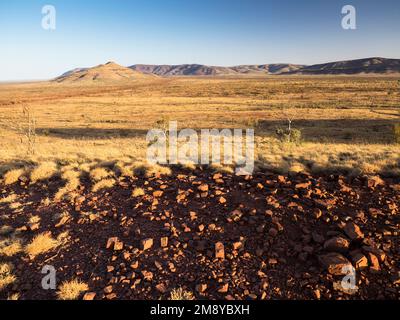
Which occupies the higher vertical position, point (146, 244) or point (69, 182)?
point (69, 182)

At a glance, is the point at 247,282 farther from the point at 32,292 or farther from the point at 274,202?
the point at 32,292

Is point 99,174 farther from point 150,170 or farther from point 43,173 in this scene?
point 43,173

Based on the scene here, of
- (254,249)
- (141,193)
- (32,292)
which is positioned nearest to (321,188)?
(254,249)

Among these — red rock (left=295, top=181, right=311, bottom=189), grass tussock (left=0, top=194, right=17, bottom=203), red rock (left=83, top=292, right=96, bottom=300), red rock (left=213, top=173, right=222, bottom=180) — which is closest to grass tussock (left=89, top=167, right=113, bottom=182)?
grass tussock (left=0, top=194, right=17, bottom=203)

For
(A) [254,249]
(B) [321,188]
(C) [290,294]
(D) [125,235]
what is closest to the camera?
(C) [290,294]

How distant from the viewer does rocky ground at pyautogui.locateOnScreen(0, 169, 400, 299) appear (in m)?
4.69

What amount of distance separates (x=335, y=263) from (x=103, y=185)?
6246 millimetres

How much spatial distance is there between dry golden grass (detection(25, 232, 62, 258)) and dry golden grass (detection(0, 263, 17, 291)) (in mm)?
430

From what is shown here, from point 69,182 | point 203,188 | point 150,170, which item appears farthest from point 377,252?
point 69,182

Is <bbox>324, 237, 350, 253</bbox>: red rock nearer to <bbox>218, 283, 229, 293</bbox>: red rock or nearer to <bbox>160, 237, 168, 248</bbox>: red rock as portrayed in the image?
<bbox>218, 283, 229, 293</bbox>: red rock

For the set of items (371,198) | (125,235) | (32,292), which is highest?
(371,198)

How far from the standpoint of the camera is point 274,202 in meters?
6.88

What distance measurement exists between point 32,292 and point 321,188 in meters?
6.47

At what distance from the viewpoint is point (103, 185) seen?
8.55m
